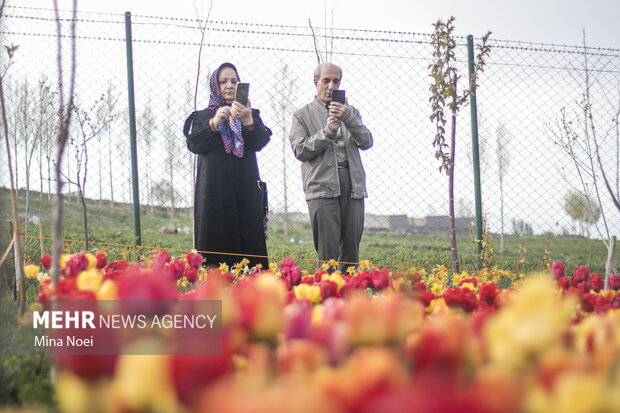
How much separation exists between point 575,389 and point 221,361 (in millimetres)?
251

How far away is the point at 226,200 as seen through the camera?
129 inches

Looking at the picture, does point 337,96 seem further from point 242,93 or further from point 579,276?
point 579,276

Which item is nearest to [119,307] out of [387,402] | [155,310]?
[155,310]

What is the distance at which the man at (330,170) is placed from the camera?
10.3 feet

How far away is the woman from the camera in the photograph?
10.4ft

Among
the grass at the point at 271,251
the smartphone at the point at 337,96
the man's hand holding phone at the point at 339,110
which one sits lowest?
the grass at the point at 271,251

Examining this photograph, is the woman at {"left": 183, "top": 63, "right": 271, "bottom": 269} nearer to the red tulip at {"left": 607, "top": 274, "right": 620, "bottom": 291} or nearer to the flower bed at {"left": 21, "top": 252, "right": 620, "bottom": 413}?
the red tulip at {"left": 607, "top": 274, "right": 620, "bottom": 291}

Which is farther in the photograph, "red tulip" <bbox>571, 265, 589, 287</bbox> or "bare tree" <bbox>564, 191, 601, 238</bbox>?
"bare tree" <bbox>564, 191, 601, 238</bbox>

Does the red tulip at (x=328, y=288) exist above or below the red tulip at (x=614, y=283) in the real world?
above

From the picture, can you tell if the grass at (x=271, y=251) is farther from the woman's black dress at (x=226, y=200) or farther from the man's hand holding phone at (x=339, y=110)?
the man's hand holding phone at (x=339, y=110)

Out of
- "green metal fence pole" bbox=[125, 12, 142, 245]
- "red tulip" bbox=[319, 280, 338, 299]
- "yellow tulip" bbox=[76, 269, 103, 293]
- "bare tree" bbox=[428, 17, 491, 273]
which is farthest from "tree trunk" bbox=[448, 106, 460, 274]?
"yellow tulip" bbox=[76, 269, 103, 293]

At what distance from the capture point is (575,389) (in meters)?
0.35

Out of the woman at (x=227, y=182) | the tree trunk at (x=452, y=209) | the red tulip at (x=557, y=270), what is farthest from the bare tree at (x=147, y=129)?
the red tulip at (x=557, y=270)

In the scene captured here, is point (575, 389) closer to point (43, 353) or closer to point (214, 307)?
point (214, 307)
